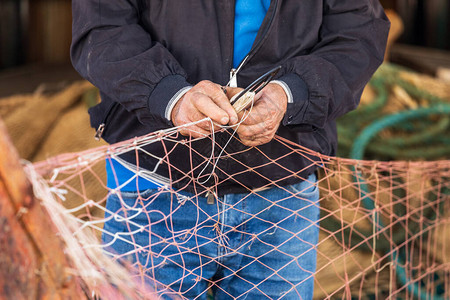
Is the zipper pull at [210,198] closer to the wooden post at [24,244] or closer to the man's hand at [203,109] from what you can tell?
the man's hand at [203,109]

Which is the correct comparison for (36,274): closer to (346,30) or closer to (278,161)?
(278,161)

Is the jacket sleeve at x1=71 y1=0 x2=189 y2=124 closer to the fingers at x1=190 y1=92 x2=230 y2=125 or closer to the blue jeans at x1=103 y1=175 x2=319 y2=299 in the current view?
the fingers at x1=190 y1=92 x2=230 y2=125

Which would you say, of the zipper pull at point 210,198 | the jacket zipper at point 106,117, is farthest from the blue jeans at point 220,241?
the jacket zipper at point 106,117

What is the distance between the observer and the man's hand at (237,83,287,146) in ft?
2.97

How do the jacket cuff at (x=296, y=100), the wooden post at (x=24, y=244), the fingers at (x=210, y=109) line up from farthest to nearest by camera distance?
1. the jacket cuff at (x=296, y=100)
2. the fingers at (x=210, y=109)
3. the wooden post at (x=24, y=244)

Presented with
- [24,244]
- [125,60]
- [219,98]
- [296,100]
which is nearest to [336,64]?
[296,100]

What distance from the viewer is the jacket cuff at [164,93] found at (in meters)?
0.90

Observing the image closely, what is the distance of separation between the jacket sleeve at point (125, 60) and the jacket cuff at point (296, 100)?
19cm

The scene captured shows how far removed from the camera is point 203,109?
2.79 ft

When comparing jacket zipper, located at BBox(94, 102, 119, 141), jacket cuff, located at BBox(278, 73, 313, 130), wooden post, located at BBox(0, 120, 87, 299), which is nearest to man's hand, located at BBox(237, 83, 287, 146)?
jacket cuff, located at BBox(278, 73, 313, 130)

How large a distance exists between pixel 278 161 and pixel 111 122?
33 cm

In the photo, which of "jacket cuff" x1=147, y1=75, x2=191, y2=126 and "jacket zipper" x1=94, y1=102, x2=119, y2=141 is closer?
"jacket cuff" x1=147, y1=75, x2=191, y2=126

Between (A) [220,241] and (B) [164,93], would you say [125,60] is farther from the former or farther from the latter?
(A) [220,241]

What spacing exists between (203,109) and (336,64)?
0.33 meters
